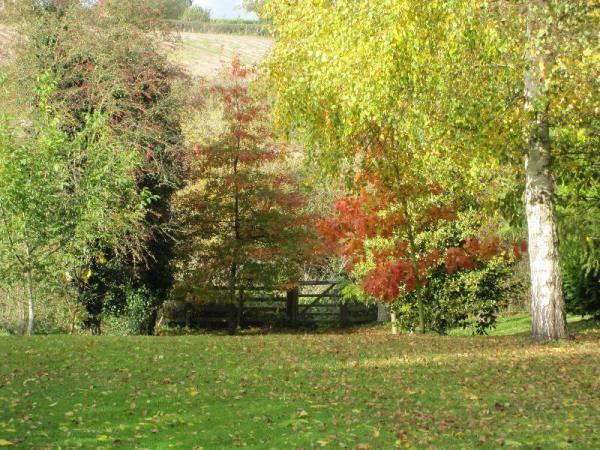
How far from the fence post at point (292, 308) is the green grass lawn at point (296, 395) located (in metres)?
12.8

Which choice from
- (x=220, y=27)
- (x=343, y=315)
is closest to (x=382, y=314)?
(x=343, y=315)

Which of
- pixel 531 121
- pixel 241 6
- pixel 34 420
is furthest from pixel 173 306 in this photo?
pixel 34 420

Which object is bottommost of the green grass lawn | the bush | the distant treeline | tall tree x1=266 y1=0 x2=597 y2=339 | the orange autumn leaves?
the green grass lawn

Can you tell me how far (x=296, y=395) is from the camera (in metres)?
9.54

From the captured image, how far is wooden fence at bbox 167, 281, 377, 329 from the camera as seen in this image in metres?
26.3

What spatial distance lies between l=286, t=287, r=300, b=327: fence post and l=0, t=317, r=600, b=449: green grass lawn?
506 inches

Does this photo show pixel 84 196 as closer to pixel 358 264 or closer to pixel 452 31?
pixel 358 264

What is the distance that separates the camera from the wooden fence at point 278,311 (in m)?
26.3

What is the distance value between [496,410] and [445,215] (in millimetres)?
8760

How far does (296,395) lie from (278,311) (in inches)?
677

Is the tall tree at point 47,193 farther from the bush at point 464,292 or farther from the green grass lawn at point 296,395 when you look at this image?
the bush at point 464,292

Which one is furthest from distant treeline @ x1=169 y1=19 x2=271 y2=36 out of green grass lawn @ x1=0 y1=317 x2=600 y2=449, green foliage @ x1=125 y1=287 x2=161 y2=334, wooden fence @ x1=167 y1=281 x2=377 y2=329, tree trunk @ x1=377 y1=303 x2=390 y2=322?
green grass lawn @ x1=0 y1=317 x2=600 y2=449

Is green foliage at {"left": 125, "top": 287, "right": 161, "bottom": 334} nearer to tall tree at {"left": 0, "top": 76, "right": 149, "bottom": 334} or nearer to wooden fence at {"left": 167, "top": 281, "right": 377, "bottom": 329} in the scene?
wooden fence at {"left": 167, "top": 281, "right": 377, "bottom": 329}

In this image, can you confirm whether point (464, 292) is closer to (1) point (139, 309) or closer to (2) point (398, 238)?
(2) point (398, 238)
